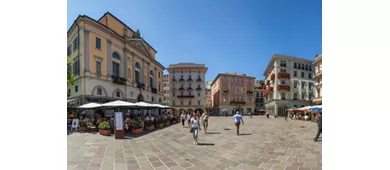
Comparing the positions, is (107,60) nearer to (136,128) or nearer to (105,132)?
(105,132)

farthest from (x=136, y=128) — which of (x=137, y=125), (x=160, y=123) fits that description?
(x=160, y=123)

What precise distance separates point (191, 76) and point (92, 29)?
9739 mm

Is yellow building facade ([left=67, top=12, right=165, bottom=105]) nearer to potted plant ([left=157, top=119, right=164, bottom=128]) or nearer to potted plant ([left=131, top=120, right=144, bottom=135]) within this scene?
potted plant ([left=157, top=119, right=164, bottom=128])

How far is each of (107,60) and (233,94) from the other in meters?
29.5

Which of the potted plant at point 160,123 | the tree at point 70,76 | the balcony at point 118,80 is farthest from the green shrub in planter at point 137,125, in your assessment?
the tree at point 70,76

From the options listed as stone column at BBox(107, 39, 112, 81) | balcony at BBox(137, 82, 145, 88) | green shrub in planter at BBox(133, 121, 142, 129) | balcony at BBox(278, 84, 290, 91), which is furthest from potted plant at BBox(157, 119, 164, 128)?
balcony at BBox(278, 84, 290, 91)

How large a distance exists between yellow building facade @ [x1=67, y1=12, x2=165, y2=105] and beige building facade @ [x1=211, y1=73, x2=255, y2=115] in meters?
24.7

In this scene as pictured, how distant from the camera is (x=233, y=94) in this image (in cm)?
3516

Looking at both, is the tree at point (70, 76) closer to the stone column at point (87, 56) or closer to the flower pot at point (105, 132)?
the stone column at point (87, 56)

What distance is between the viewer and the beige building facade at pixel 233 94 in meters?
34.5

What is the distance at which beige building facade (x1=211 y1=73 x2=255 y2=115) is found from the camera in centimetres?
3450

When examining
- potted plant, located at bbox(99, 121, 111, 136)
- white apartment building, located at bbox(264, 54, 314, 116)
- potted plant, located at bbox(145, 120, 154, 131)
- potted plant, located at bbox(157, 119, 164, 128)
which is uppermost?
white apartment building, located at bbox(264, 54, 314, 116)
